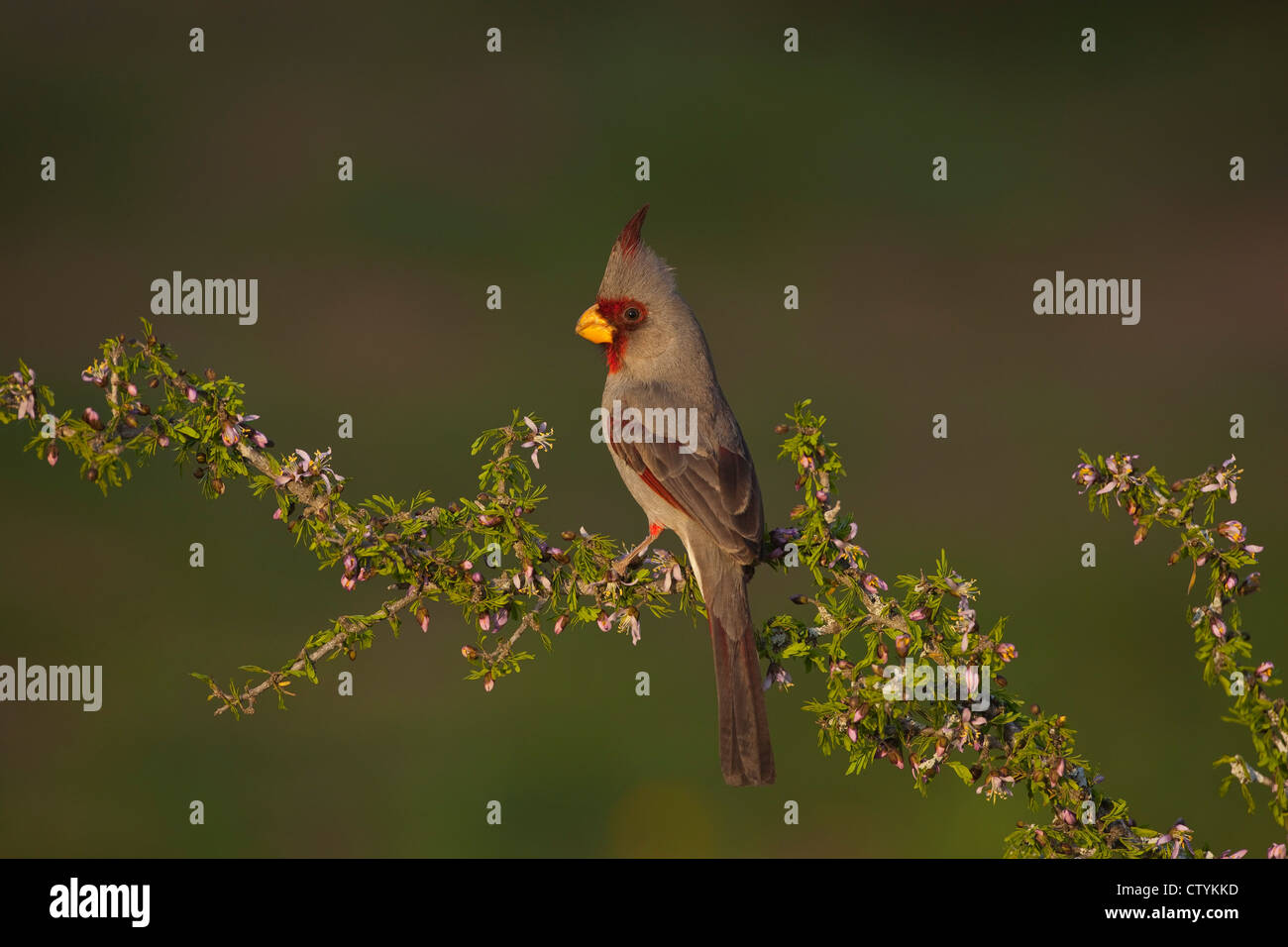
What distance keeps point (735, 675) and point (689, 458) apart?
788 mm

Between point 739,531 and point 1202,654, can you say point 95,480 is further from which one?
point 1202,654

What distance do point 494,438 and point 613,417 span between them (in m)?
1.37

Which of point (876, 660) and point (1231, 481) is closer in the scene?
point (1231, 481)

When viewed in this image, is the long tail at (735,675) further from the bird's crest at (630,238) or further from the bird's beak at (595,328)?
the bird's crest at (630,238)

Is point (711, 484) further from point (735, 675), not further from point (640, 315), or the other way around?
point (640, 315)

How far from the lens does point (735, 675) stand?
3.43 meters

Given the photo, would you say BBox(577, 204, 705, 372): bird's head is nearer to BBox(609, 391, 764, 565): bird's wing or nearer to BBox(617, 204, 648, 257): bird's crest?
BBox(617, 204, 648, 257): bird's crest

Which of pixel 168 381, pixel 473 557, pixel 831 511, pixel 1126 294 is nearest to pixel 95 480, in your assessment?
pixel 168 381

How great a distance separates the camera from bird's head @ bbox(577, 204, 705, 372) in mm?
4195

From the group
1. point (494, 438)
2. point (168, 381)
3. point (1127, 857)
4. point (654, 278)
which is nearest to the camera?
point (1127, 857)

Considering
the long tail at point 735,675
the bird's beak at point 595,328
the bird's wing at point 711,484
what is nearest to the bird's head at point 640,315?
the bird's beak at point 595,328

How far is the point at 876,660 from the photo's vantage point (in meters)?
2.65

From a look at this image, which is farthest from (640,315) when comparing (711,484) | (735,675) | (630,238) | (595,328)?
(735,675)

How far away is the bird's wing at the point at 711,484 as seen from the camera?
144 inches
